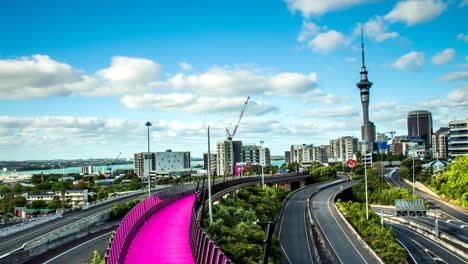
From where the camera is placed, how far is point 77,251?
32.0 metres

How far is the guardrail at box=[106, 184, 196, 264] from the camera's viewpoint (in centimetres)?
1933

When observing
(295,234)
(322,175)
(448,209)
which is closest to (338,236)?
(295,234)

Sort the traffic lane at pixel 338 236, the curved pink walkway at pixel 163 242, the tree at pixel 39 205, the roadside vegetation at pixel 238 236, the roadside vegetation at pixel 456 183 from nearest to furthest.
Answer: the curved pink walkway at pixel 163 242
the roadside vegetation at pixel 238 236
the traffic lane at pixel 338 236
the roadside vegetation at pixel 456 183
the tree at pixel 39 205

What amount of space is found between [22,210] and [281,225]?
73.2 meters

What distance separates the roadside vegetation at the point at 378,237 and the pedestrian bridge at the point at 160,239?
2244cm

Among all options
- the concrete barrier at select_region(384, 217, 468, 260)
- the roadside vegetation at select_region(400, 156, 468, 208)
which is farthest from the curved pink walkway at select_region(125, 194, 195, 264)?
the roadside vegetation at select_region(400, 156, 468, 208)

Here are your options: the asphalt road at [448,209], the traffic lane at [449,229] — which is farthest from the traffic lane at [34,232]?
the asphalt road at [448,209]

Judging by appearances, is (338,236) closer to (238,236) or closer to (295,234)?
(295,234)

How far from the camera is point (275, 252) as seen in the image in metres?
35.9

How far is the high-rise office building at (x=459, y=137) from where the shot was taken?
12700 centimetres

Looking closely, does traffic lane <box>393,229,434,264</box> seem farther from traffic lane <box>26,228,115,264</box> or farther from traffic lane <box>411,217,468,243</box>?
traffic lane <box>26,228,115,264</box>

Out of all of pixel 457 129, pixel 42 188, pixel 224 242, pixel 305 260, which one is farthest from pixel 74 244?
pixel 42 188

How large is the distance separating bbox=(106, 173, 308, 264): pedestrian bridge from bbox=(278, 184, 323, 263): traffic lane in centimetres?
A: 1505

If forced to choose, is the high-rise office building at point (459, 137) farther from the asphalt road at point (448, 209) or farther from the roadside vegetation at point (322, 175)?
the roadside vegetation at point (322, 175)
